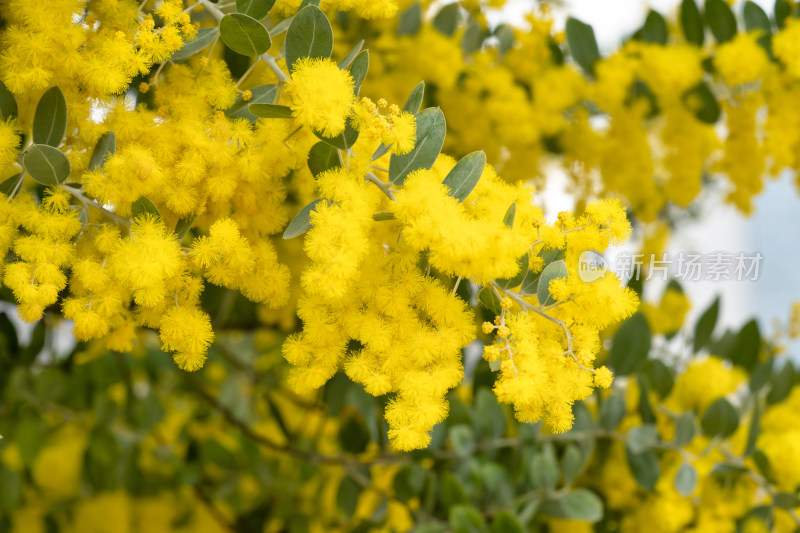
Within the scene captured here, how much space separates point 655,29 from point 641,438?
0.62 meters

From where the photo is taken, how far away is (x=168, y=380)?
1.36 meters

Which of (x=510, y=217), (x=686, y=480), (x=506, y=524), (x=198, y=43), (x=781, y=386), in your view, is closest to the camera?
(x=510, y=217)

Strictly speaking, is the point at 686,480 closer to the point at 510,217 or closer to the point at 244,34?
the point at 510,217

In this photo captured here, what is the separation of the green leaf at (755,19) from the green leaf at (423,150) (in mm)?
697

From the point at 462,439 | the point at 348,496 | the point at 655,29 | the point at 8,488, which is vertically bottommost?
the point at 8,488

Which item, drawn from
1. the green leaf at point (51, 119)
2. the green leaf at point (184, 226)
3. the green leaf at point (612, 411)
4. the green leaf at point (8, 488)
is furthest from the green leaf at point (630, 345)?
the green leaf at point (8, 488)

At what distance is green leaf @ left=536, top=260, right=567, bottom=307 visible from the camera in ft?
1.56

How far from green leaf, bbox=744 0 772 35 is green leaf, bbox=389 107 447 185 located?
0.70 meters

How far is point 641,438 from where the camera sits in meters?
0.89

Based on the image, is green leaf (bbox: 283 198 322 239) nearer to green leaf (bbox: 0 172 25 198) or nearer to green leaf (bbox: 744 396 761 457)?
green leaf (bbox: 0 172 25 198)

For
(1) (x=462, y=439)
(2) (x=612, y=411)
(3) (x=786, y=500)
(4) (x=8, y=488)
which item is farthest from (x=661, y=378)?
(4) (x=8, y=488)

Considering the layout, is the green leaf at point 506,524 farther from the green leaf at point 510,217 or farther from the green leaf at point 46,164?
the green leaf at point 46,164

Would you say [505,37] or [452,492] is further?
[505,37]

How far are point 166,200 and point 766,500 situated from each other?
92 centimetres
